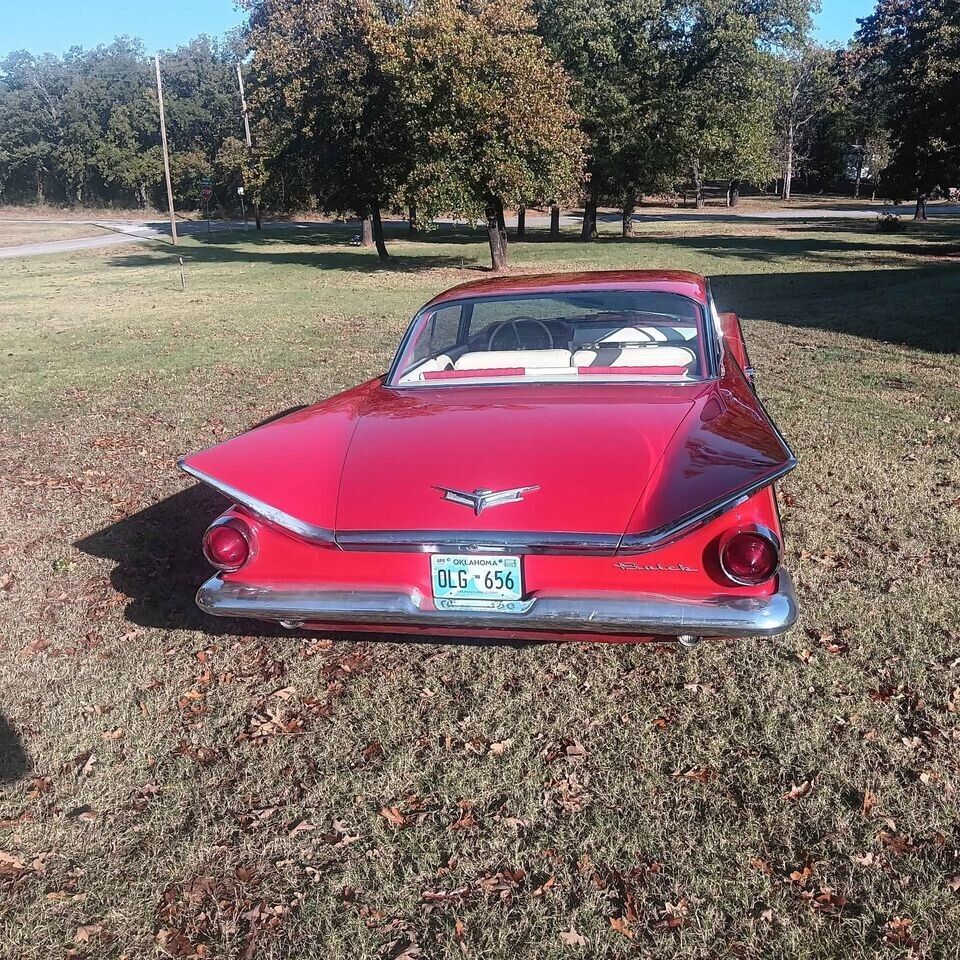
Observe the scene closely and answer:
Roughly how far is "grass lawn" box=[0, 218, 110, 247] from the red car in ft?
137

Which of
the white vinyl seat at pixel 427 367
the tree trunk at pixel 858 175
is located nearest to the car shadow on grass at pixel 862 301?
the white vinyl seat at pixel 427 367

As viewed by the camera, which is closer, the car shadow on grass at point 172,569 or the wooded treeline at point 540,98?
the car shadow on grass at point 172,569

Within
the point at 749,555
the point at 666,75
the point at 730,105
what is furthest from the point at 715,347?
the point at 730,105

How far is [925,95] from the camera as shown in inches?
854

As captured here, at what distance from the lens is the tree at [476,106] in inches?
722

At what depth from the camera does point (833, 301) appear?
14734mm

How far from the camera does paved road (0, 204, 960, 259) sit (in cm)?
3756

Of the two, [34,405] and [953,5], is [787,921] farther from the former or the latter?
[953,5]

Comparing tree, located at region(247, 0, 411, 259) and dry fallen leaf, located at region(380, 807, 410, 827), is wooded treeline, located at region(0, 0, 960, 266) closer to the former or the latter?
tree, located at region(247, 0, 411, 259)

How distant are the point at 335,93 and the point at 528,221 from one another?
1133 inches

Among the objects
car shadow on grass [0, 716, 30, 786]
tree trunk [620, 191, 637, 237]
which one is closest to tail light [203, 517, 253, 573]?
car shadow on grass [0, 716, 30, 786]

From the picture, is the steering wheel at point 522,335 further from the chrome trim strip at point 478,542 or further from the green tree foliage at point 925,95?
the green tree foliage at point 925,95

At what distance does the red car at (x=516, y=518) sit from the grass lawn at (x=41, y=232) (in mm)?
41899

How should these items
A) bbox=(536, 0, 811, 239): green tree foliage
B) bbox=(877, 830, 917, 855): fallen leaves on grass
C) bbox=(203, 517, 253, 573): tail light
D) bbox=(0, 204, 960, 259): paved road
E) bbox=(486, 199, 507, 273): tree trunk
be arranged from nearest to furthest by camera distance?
1. bbox=(877, 830, 917, 855): fallen leaves on grass
2. bbox=(203, 517, 253, 573): tail light
3. bbox=(486, 199, 507, 273): tree trunk
4. bbox=(536, 0, 811, 239): green tree foliage
5. bbox=(0, 204, 960, 259): paved road
